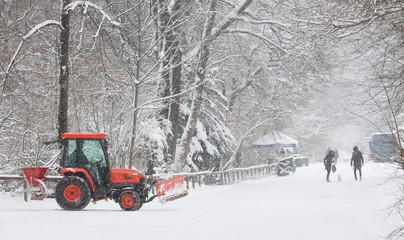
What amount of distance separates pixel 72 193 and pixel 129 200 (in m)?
1.45

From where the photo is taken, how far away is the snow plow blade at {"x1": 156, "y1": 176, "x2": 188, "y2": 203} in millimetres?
15188

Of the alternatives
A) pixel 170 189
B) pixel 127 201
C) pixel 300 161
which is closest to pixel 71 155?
pixel 127 201

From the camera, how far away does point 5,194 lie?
1652cm

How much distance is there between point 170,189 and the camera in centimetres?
1558

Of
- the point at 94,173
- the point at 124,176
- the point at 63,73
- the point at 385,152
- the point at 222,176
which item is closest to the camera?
the point at 385,152

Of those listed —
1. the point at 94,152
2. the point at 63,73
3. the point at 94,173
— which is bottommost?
the point at 94,173

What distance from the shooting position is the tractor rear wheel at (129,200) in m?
14.3

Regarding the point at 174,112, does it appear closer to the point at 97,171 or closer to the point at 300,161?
the point at 97,171

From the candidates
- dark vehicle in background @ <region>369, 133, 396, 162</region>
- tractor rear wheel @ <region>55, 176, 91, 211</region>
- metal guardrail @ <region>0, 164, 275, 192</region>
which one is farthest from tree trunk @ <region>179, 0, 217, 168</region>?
dark vehicle in background @ <region>369, 133, 396, 162</region>

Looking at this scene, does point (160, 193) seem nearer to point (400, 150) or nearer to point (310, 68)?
point (400, 150)

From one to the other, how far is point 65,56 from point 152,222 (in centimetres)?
730

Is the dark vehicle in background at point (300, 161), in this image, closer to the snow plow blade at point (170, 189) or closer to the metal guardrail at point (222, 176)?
the metal guardrail at point (222, 176)

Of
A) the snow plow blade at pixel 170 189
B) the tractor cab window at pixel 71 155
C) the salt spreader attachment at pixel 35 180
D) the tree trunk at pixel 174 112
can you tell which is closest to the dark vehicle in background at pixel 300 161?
the tree trunk at pixel 174 112

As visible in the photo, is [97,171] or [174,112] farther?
[174,112]
